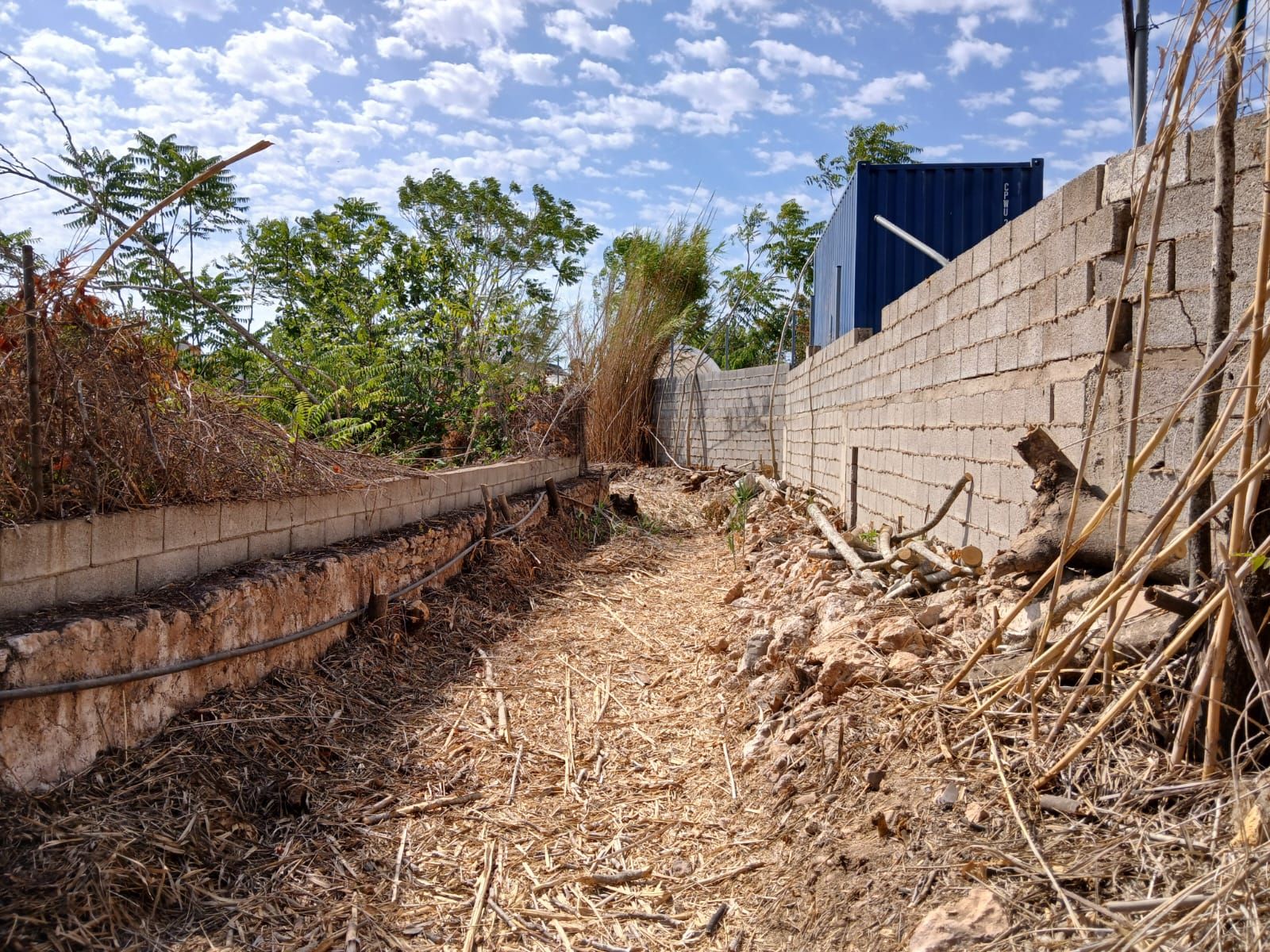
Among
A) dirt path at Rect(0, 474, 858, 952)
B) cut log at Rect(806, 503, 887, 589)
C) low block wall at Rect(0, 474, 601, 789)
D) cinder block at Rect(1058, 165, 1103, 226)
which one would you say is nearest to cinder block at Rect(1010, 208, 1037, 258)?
cinder block at Rect(1058, 165, 1103, 226)

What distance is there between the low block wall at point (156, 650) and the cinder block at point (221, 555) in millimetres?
77

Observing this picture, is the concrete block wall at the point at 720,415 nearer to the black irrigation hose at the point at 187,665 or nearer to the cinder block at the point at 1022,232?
the cinder block at the point at 1022,232

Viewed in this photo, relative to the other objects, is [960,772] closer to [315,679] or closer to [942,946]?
[942,946]

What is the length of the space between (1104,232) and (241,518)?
367 cm

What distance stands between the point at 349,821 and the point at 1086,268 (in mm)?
3359

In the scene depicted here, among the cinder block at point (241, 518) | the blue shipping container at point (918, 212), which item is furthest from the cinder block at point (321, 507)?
the blue shipping container at point (918, 212)

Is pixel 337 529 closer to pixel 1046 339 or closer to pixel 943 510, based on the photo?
pixel 943 510

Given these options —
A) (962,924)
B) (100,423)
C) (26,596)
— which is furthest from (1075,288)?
(26,596)

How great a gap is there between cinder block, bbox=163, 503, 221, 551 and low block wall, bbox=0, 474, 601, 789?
0.18 meters

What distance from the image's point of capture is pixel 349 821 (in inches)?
121

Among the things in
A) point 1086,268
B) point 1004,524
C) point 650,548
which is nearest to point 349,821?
point 1004,524

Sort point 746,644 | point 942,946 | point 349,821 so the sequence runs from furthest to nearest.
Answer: point 746,644
point 349,821
point 942,946

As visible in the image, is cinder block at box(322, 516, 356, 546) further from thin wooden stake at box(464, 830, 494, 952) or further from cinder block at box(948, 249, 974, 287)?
cinder block at box(948, 249, 974, 287)

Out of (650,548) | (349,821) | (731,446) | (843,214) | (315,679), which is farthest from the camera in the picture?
(731,446)
